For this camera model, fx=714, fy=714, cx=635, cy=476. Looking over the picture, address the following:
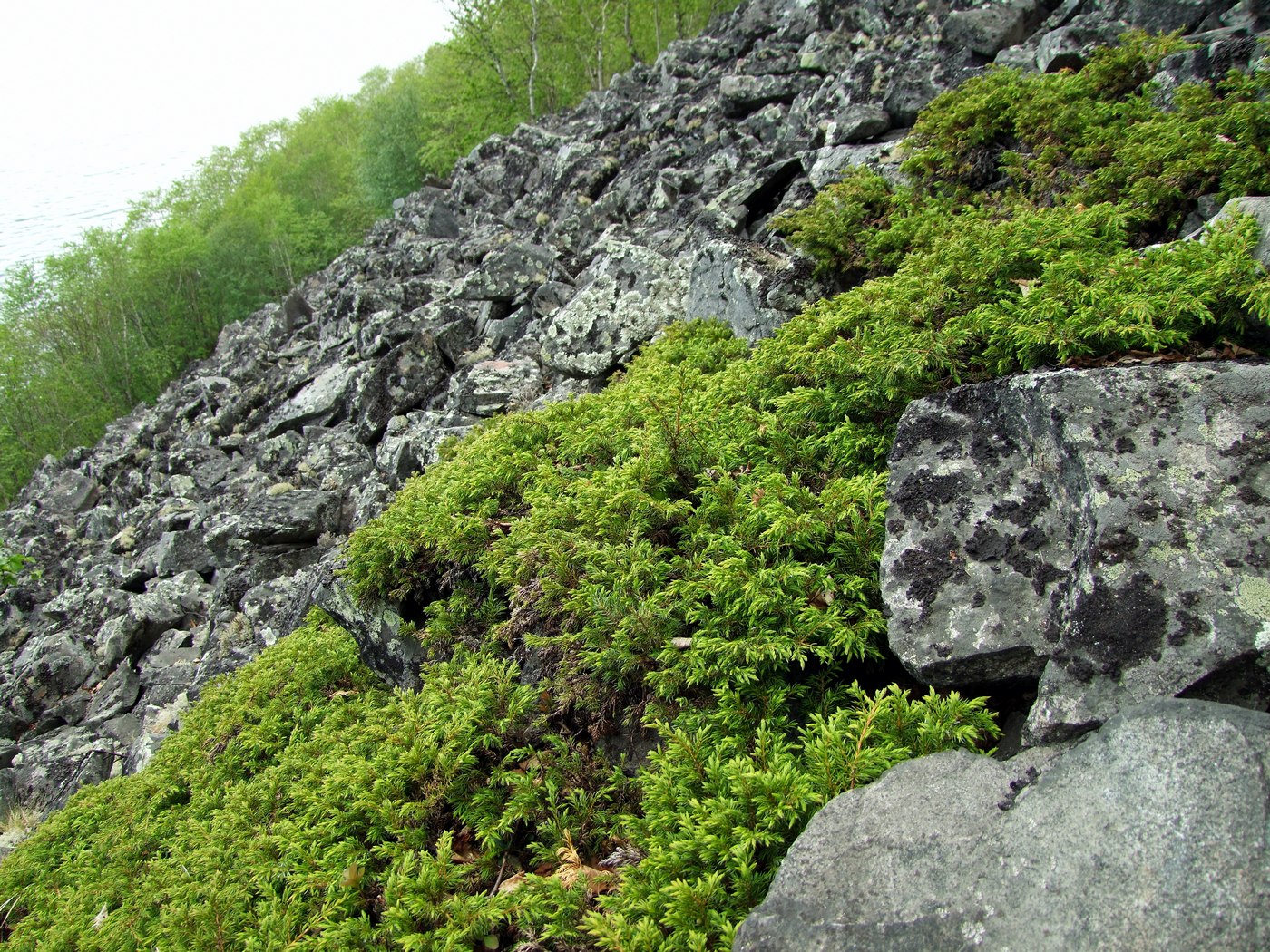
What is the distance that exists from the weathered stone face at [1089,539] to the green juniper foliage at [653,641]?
10.5 inches

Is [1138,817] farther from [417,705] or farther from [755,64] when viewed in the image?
[755,64]

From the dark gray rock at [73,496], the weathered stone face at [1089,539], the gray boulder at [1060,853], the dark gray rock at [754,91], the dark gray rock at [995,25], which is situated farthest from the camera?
the dark gray rock at [73,496]

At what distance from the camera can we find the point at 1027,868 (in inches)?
82.9

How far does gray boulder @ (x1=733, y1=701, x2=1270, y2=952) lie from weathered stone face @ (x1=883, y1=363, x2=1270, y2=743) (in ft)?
1.34

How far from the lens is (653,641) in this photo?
3.72 meters

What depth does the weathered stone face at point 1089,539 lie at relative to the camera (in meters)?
2.60

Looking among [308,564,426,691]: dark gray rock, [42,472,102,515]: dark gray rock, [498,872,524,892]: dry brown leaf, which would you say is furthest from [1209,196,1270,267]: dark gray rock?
[42,472,102,515]: dark gray rock

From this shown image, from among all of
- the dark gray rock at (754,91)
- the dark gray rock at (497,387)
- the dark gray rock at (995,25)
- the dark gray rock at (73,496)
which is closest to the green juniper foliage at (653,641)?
the dark gray rock at (497,387)

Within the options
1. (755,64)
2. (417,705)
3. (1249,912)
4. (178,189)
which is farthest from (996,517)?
(178,189)

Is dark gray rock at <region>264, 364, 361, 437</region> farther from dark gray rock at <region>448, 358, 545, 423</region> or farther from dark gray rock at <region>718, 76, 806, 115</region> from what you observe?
dark gray rock at <region>718, 76, 806, 115</region>

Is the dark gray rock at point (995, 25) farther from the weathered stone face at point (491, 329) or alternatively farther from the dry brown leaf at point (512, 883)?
the dry brown leaf at point (512, 883)

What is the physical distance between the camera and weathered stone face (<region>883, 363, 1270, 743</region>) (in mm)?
2602

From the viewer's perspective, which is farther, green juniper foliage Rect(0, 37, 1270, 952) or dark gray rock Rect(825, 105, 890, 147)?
dark gray rock Rect(825, 105, 890, 147)

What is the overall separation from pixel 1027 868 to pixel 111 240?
207ft
